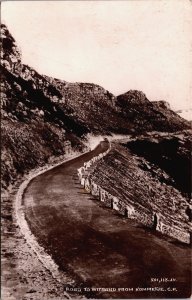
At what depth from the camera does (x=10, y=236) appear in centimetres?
1323

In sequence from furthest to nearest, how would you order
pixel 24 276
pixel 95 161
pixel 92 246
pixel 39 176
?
1. pixel 95 161
2. pixel 39 176
3. pixel 92 246
4. pixel 24 276

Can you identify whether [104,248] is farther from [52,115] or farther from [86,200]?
[52,115]

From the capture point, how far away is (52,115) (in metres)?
26.1

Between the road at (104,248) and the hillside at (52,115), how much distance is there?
2.22m

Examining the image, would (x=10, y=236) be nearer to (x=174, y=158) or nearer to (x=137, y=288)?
(x=137, y=288)

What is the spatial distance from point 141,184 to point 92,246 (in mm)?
13540

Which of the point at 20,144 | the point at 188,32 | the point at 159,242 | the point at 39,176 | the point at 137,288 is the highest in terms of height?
the point at 188,32

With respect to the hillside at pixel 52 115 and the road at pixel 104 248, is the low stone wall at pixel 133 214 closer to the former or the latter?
the road at pixel 104 248

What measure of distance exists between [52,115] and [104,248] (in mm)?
14123

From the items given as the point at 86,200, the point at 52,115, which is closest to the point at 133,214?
the point at 86,200

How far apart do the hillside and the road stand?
2.22m

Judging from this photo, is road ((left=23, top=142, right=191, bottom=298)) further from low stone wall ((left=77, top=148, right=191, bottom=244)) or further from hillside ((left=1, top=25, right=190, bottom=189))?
hillside ((left=1, top=25, right=190, bottom=189))

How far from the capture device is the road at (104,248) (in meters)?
12.1

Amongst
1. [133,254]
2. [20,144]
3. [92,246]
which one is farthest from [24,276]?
[20,144]
